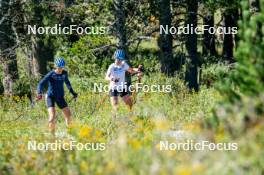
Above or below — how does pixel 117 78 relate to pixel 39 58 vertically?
below

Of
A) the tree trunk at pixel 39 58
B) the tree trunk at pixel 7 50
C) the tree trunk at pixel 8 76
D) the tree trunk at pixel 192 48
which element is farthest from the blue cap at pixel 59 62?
the tree trunk at pixel 39 58

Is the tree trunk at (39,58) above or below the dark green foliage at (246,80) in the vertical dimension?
above

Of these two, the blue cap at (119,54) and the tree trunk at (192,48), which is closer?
the blue cap at (119,54)

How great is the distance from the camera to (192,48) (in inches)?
935

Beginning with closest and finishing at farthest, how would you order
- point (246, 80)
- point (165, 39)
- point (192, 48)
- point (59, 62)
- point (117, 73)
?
point (246, 80), point (59, 62), point (117, 73), point (165, 39), point (192, 48)

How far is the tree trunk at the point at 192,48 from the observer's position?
23.2m

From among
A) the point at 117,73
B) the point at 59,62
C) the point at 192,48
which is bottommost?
the point at 117,73

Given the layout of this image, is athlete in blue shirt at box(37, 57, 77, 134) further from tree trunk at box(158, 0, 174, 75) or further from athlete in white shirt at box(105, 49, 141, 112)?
tree trunk at box(158, 0, 174, 75)

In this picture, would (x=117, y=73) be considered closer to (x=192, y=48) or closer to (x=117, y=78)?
(x=117, y=78)

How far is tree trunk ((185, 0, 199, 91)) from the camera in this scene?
23.2 m

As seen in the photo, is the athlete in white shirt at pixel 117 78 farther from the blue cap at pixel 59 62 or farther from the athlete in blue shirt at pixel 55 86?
the blue cap at pixel 59 62

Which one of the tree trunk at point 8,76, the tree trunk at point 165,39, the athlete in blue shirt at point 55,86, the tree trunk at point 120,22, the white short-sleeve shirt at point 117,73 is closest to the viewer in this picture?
the athlete in blue shirt at point 55,86

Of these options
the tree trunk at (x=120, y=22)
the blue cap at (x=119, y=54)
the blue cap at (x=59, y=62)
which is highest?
the tree trunk at (x=120, y=22)

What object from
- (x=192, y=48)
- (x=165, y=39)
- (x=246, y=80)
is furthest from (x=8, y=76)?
(x=246, y=80)
